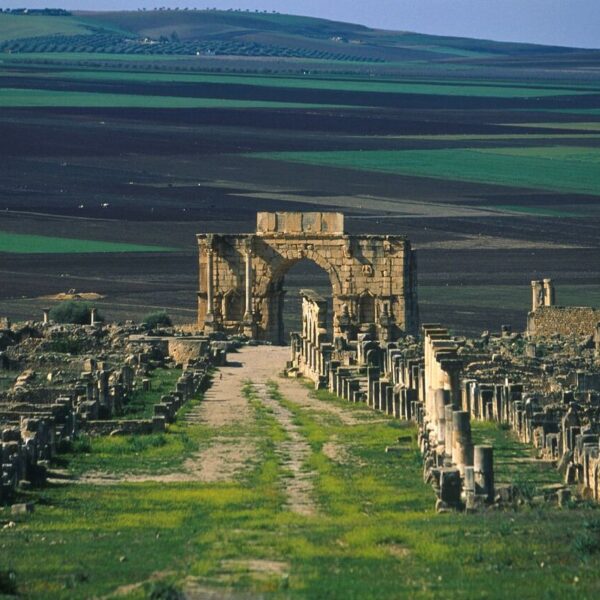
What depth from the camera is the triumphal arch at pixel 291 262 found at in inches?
2911

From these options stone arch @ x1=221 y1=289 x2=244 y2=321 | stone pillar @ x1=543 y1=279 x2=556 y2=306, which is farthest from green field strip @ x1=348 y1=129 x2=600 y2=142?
stone arch @ x1=221 y1=289 x2=244 y2=321

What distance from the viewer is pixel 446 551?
28047mm

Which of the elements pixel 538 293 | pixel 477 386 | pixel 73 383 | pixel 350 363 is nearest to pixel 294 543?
pixel 477 386

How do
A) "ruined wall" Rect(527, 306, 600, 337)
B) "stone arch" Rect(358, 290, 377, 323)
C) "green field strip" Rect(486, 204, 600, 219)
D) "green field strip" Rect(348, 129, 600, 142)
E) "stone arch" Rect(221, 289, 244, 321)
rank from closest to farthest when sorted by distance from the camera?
"stone arch" Rect(358, 290, 377, 323), "stone arch" Rect(221, 289, 244, 321), "ruined wall" Rect(527, 306, 600, 337), "green field strip" Rect(486, 204, 600, 219), "green field strip" Rect(348, 129, 600, 142)

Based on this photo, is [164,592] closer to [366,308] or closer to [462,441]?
[462,441]

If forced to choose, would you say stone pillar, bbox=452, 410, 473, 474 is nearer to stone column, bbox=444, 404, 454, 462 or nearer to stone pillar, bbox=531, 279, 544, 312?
stone column, bbox=444, 404, 454, 462

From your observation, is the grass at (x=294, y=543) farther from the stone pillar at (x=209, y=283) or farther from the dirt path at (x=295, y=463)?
the stone pillar at (x=209, y=283)

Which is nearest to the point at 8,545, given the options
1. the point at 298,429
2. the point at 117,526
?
the point at 117,526

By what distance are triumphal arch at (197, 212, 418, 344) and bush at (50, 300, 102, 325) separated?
491 centimetres

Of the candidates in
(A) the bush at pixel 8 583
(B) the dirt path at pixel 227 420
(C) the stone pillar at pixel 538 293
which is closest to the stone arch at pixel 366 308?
(B) the dirt path at pixel 227 420

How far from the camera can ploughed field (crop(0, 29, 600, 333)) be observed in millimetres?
94000

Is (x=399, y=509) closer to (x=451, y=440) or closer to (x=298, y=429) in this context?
(x=451, y=440)

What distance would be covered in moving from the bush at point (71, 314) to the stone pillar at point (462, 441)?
A: 41.1 metres

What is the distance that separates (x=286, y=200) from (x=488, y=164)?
34674mm
